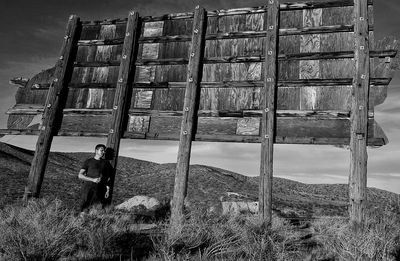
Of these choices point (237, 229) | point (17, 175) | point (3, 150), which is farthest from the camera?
point (3, 150)

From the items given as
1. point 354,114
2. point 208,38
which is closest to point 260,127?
point 354,114

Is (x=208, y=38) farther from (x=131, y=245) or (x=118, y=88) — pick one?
(x=131, y=245)

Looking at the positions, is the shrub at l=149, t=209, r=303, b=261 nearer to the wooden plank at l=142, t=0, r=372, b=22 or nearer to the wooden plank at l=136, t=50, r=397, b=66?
the wooden plank at l=136, t=50, r=397, b=66

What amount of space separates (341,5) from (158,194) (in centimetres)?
1011

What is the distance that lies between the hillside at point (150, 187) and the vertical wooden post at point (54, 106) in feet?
4.47

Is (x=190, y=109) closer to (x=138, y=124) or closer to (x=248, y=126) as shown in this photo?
(x=248, y=126)

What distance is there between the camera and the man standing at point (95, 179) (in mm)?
7836

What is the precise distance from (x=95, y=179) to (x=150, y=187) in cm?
913

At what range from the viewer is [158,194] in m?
15.1

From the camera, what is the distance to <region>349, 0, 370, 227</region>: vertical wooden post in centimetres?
707

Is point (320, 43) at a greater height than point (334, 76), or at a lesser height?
greater

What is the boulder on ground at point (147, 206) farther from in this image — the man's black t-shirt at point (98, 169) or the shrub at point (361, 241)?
the shrub at point (361, 241)

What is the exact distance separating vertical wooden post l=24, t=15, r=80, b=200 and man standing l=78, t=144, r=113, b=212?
2.04m

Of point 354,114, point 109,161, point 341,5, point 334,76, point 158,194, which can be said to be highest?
point 341,5
